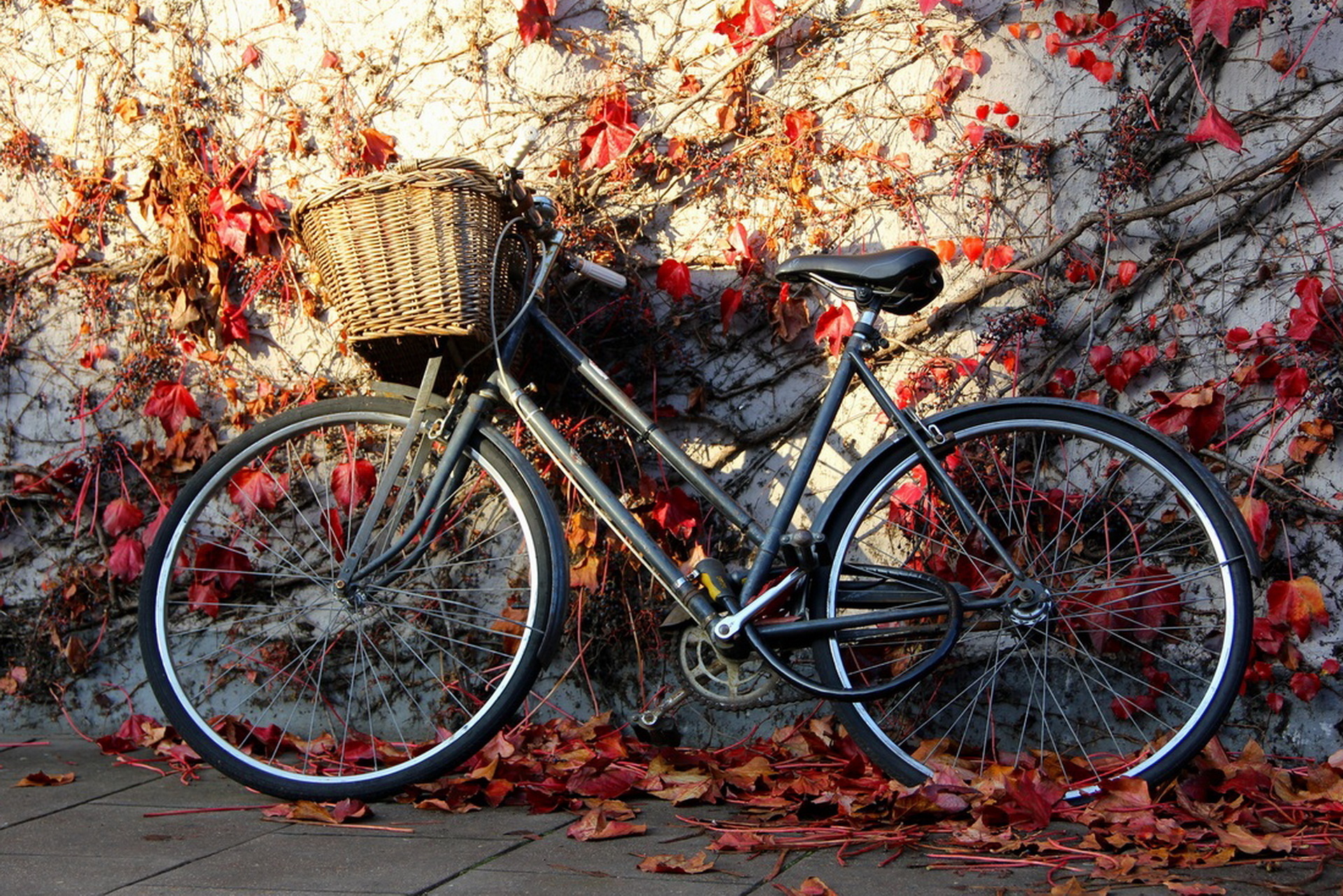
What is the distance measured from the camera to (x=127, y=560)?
3375 millimetres

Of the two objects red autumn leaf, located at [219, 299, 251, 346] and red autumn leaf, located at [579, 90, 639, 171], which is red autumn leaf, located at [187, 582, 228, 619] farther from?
red autumn leaf, located at [579, 90, 639, 171]

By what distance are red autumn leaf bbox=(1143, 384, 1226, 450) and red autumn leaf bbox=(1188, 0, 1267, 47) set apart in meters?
0.78

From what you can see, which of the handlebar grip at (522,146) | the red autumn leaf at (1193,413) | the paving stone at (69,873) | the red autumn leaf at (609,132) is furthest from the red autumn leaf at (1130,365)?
the paving stone at (69,873)

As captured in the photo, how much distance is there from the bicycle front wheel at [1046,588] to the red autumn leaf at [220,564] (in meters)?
1.73

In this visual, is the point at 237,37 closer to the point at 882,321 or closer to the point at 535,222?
the point at 535,222

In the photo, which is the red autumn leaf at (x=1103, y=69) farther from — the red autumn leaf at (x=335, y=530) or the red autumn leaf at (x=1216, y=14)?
the red autumn leaf at (x=335, y=530)

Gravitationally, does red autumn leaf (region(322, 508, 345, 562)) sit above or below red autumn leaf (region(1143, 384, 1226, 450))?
below

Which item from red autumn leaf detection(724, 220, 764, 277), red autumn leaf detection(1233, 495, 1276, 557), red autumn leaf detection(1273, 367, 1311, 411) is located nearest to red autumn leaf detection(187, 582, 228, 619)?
red autumn leaf detection(724, 220, 764, 277)

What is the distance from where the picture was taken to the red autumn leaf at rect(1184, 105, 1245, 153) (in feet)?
9.00

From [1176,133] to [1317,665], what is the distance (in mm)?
1313

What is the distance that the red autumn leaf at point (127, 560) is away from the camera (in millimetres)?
3373

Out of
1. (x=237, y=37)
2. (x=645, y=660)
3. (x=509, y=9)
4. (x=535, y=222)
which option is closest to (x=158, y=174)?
(x=237, y=37)

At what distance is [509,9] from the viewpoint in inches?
129

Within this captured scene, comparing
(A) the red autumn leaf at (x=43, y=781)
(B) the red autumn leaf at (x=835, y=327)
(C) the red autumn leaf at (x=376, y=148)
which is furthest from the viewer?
(C) the red autumn leaf at (x=376, y=148)
